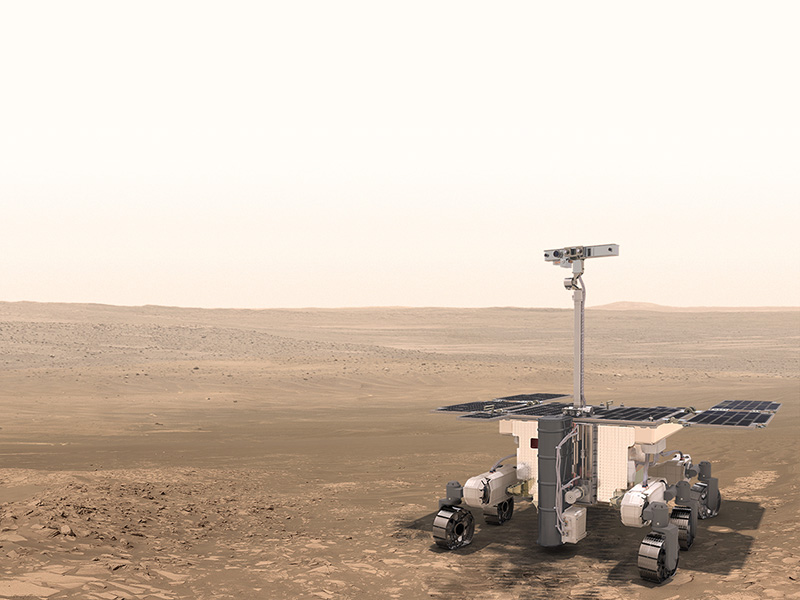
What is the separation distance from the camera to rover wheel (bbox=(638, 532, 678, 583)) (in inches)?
302

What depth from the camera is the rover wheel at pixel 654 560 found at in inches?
302

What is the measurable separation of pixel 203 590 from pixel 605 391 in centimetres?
2219

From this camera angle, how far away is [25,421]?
1941 cm

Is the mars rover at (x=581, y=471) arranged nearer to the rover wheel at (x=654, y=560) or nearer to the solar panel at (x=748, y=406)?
the rover wheel at (x=654, y=560)

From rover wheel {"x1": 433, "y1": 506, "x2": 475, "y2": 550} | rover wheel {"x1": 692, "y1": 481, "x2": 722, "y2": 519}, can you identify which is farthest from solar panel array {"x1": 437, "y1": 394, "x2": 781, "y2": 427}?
rover wheel {"x1": 433, "y1": 506, "x2": 475, "y2": 550}

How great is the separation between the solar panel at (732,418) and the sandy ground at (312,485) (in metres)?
1.57

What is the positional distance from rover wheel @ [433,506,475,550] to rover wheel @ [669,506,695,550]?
2482 millimetres

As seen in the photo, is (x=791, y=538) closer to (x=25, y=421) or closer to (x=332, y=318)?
(x=25, y=421)

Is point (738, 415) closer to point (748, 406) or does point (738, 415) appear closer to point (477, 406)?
point (748, 406)

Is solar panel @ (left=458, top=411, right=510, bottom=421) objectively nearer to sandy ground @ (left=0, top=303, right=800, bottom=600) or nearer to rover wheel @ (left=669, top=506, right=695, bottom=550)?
sandy ground @ (left=0, top=303, right=800, bottom=600)

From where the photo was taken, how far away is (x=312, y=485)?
1280 centimetres

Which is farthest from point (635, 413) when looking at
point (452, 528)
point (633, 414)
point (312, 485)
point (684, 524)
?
point (312, 485)

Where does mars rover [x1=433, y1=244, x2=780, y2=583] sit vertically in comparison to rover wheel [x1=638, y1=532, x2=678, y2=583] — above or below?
above

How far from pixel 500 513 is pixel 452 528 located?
1.38 metres
